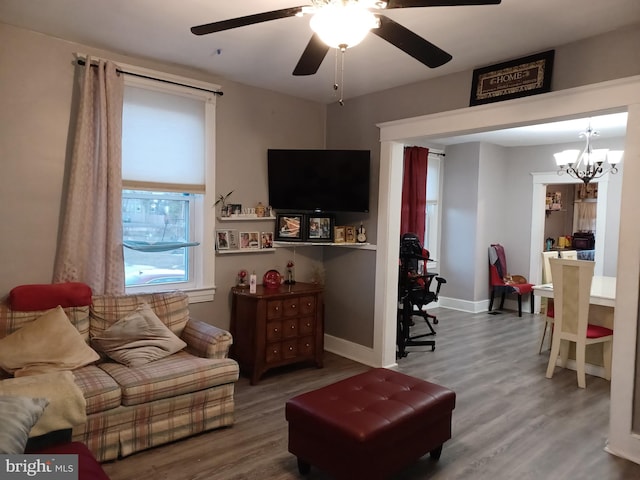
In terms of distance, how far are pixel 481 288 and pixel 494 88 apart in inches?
166

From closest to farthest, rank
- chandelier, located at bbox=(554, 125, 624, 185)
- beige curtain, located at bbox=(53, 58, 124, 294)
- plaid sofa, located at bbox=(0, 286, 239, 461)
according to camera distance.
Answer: plaid sofa, located at bbox=(0, 286, 239, 461) < beige curtain, located at bbox=(53, 58, 124, 294) < chandelier, located at bbox=(554, 125, 624, 185)

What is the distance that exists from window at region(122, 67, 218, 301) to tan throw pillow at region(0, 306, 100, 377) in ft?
2.68

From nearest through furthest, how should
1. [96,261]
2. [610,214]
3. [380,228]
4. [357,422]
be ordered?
[357,422] → [96,261] → [380,228] → [610,214]

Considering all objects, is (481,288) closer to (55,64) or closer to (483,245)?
(483,245)

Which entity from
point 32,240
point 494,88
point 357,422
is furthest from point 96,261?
point 494,88

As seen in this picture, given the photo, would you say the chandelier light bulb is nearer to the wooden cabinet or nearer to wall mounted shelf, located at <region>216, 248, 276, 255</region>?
the wooden cabinet

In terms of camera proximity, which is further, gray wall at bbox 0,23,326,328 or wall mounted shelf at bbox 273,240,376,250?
wall mounted shelf at bbox 273,240,376,250

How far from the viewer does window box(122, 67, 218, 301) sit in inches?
140

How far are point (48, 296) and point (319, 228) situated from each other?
237 centimetres

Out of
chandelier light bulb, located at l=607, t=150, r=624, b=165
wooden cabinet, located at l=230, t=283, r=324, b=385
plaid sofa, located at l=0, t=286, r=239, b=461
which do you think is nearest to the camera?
plaid sofa, located at l=0, t=286, r=239, b=461

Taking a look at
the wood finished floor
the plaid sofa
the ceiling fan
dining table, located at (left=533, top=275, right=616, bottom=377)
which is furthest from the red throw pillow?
dining table, located at (left=533, top=275, right=616, bottom=377)

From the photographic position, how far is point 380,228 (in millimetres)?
4309

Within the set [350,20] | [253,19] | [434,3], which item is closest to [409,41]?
[434,3]

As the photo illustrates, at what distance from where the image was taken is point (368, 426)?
7.17ft
